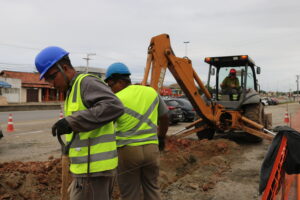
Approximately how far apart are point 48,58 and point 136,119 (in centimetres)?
120

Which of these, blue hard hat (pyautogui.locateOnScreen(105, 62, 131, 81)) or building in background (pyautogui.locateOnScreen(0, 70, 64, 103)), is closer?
blue hard hat (pyautogui.locateOnScreen(105, 62, 131, 81))

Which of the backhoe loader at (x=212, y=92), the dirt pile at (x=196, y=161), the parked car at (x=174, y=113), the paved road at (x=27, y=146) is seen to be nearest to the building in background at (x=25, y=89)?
the parked car at (x=174, y=113)

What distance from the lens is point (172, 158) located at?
21.7ft

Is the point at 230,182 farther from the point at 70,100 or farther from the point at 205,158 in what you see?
the point at 70,100

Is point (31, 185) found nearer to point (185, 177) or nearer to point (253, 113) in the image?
point (185, 177)

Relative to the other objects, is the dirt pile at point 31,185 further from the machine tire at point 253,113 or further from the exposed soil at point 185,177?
the machine tire at point 253,113

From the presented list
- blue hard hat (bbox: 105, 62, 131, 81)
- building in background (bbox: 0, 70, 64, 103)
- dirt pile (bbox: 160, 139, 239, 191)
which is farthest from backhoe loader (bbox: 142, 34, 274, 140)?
building in background (bbox: 0, 70, 64, 103)

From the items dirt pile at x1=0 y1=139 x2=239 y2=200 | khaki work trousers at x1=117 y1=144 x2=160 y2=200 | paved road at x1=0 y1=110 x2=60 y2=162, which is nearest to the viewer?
khaki work trousers at x1=117 y1=144 x2=160 y2=200

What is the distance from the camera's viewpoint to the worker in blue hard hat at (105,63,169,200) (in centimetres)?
318

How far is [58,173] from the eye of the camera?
5195 millimetres

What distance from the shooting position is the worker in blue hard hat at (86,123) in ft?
7.09

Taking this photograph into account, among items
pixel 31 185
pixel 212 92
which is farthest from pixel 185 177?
pixel 212 92

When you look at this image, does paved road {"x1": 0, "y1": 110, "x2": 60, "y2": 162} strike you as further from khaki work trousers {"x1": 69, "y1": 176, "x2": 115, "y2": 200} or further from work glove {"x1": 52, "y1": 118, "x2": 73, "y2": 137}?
work glove {"x1": 52, "y1": 118, "x2": 73, "y2": 137}

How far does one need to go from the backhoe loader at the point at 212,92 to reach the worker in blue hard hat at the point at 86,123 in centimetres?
426
